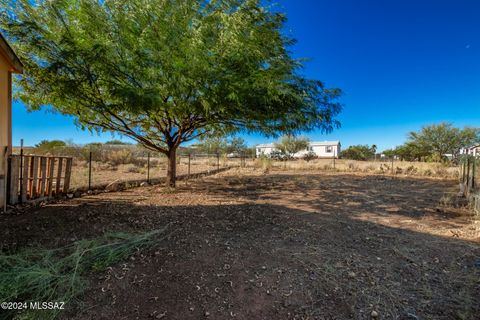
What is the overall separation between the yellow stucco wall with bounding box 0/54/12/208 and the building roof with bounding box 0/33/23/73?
0.26ft

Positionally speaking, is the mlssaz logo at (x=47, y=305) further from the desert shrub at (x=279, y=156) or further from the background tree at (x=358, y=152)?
the background tree at (x=358, y=152)

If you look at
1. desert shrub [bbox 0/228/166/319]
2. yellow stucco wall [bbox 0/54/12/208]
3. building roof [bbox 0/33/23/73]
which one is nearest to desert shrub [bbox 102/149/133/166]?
yellow stucco wall [bbox 0/54/12/208]

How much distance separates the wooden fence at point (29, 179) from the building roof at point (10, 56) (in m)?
1.78

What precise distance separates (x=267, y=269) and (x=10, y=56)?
6021 mm

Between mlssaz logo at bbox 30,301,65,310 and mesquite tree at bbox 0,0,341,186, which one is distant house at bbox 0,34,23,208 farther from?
mlssaz logo at bbox 30,301,65,310

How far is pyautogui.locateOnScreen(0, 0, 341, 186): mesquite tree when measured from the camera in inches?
191

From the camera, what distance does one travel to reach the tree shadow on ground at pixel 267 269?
226cm

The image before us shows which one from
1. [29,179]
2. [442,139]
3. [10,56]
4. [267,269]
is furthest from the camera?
[442,139]

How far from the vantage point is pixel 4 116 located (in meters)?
4.93

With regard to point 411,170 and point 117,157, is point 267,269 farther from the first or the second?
point 411,170

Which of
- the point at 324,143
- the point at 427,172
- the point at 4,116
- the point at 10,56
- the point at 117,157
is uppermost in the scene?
the point at 324,143

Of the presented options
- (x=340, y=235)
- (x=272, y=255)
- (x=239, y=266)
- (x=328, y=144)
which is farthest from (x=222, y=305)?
(x=328, y=144)

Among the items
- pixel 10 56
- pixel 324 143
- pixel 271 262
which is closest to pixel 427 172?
pixel 271 262

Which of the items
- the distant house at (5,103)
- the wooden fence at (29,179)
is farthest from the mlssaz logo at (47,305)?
the wooden fence at (29,179)
